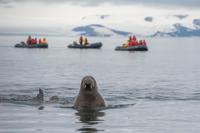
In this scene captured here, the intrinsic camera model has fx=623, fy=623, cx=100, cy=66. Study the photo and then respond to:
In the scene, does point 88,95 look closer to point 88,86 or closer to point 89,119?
point 88,86

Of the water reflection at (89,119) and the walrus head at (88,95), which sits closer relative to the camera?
the water reflection at (89,119)

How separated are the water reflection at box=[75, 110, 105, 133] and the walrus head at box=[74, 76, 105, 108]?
504 millimetres

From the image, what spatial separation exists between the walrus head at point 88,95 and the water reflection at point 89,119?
50cm

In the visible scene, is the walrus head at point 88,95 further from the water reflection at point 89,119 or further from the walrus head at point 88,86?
the water reflection at point 89,119

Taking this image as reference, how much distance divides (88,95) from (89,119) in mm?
1990

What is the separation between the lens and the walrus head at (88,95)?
54.6 ft

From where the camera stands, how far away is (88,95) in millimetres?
16828

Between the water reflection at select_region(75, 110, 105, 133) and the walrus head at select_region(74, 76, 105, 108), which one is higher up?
the walrus head at select_region(74, 76, 105, 108)

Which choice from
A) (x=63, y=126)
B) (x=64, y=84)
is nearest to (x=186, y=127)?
(x=63, y=126)

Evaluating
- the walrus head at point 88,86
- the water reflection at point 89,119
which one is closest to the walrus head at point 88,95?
the walrus head at point 88,86

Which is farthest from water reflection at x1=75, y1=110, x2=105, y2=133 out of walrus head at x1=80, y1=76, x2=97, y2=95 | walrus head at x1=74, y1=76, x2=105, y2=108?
walrus head at x1=80, y1=76, x2=97, y2=95

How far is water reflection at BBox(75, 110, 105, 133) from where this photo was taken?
13.1 metres

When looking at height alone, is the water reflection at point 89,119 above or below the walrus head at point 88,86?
below

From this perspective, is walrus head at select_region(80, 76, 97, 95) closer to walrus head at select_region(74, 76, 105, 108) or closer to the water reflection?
walrus head at select_region(74, 76, 105, 108)
